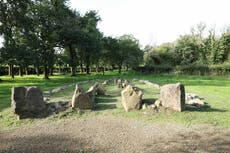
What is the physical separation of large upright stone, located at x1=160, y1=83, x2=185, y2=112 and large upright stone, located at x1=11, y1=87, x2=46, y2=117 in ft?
13.9

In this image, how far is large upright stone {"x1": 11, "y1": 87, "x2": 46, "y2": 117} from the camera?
32.4ft

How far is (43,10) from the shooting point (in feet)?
114

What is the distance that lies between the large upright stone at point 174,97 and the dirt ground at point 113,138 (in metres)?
1.53

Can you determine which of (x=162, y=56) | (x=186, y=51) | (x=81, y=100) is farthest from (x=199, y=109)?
A: (x=162, y=56)

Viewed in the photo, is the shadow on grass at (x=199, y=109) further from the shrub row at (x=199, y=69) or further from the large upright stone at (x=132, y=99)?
the shrub row at (x=199, y=69)

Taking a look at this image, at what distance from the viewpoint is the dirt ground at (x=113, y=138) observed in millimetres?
6531

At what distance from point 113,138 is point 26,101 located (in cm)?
407

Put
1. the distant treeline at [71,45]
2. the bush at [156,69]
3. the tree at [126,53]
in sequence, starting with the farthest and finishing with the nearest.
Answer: the tree at [126,53] → the bush at [156,69] → the distant treeline at [71,45]

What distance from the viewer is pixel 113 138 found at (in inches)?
289

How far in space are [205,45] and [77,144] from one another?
174 feet

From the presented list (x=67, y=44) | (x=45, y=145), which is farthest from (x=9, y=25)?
(x=45, y=145)

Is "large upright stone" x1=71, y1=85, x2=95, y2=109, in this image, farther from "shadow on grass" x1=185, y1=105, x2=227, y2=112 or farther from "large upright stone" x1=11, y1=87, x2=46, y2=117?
"shadow on grass" x1=185, y1=105, x2=227, y2=112

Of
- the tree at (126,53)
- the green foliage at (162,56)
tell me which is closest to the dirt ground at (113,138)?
the tree at (126,53)

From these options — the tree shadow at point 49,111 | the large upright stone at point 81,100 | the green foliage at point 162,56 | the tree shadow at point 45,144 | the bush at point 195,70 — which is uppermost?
the green foliage at point 162,56
